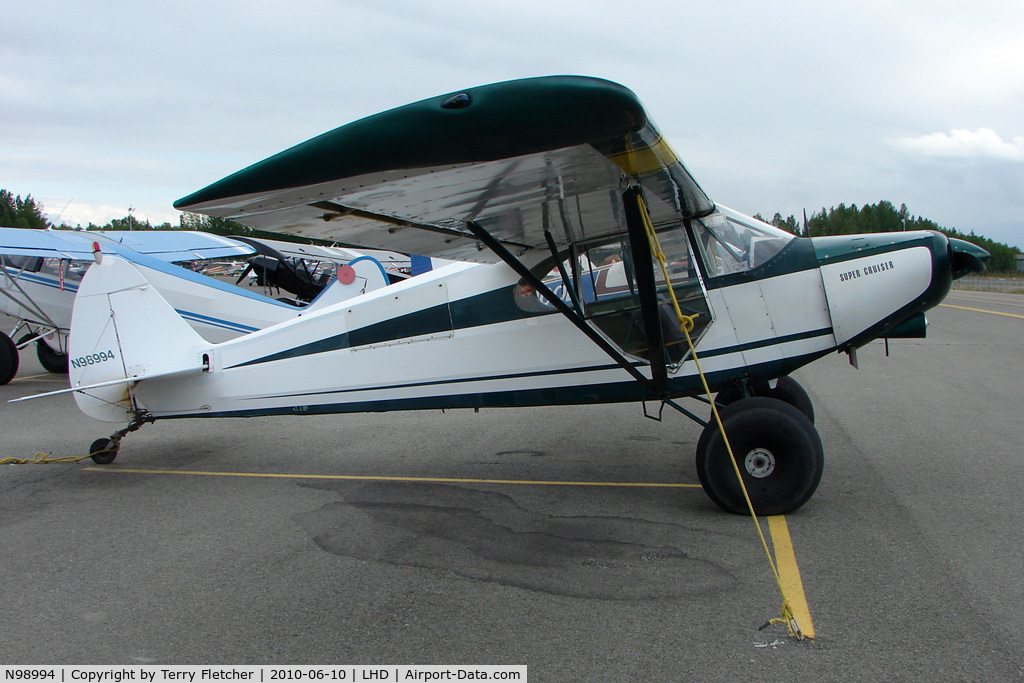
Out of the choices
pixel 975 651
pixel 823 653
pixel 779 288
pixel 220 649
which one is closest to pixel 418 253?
pixel 779 288

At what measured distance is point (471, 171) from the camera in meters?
3.21

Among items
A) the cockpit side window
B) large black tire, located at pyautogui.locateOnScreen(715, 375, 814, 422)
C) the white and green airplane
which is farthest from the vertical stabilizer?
large black tire, located at pyautogui.locateOnScreen(715, 375, 814, 422)

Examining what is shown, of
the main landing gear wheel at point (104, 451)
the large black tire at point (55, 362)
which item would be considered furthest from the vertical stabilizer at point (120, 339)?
the large black tire at point (55, 362)

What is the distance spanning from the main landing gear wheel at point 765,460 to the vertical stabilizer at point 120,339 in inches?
167

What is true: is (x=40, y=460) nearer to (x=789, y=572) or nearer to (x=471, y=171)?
(x=471, y=171)

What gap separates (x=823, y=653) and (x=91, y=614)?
344 cm

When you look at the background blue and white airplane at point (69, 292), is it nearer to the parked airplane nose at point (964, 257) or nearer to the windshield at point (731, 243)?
the windshield at point (731, 243)

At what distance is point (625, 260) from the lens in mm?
4941

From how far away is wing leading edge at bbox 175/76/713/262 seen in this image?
259cm

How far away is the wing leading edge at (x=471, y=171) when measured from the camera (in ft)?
8.49

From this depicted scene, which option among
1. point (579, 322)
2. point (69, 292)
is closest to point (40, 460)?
point (579, 322)

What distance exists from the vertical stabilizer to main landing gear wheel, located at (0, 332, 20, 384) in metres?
6.52

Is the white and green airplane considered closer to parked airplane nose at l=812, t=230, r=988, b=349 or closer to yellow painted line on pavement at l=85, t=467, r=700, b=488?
parked airplane nose at l=812, t=230, r=988, b=349

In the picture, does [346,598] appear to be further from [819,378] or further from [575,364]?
[819,378]
